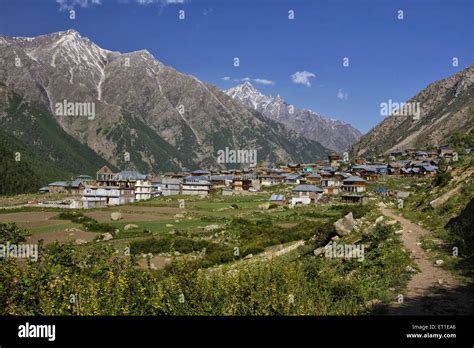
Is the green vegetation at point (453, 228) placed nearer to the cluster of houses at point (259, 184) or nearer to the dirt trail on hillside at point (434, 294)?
the dirt trail on hillside at point (434, 294)

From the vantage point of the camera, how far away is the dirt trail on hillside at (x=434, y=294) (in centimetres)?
1188

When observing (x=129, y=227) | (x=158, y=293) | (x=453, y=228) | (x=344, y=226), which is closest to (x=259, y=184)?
(x=129, y=227)

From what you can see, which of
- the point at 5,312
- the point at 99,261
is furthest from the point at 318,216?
the point at 5,312

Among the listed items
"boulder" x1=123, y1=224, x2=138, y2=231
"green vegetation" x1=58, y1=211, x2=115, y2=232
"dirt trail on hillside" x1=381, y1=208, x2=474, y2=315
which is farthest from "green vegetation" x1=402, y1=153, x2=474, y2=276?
"green vegetation" x1=58, y1=211, x2=115, y2=232

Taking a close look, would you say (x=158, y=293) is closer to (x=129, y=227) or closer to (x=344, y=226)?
(x=344, y=226)

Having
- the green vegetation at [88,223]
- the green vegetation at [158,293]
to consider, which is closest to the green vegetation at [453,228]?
the green vegetation at [158,293]

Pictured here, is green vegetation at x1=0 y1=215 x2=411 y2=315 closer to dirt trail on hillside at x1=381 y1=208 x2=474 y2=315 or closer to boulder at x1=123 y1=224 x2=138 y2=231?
dirt trail on hillside at x1=381 y1=208 x2=474 y2=315

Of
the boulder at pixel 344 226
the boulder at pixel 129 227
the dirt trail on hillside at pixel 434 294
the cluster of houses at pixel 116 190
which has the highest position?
the cluster of houses at pixel 116 190

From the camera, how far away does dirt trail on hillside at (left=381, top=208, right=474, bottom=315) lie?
39.0 ft

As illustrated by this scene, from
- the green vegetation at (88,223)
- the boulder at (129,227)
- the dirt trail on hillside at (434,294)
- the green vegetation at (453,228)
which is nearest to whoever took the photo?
the dirt trail on hillside at (434,294)

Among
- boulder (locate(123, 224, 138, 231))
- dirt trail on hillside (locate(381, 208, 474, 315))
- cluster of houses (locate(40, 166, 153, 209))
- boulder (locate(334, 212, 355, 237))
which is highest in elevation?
cluster of houses (locate(40, 166, 153, 209))

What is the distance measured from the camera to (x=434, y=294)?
13570mm
